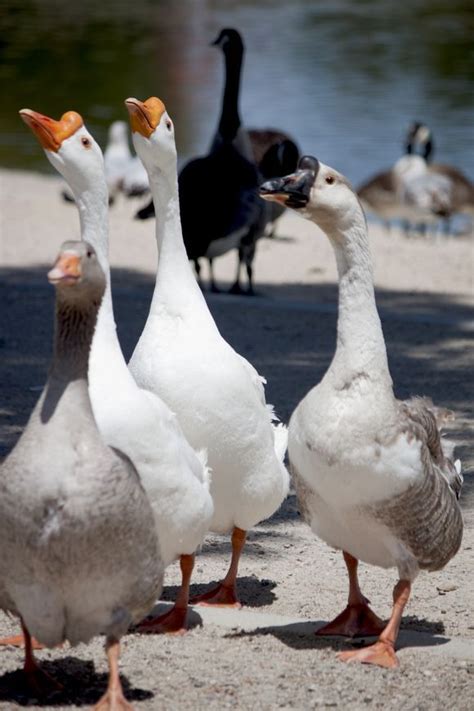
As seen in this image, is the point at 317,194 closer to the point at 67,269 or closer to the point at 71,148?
the point at 71,148

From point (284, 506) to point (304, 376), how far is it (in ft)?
6.62

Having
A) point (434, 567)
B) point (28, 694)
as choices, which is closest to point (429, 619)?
point (434, 567)

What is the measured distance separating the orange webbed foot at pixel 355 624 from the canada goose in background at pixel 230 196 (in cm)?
563

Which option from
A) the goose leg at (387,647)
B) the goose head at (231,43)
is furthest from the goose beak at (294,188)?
the goose head at (231,43)

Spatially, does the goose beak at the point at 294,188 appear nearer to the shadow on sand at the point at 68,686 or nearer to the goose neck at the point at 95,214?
the goose neck at the point at 95,214

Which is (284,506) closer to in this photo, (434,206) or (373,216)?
(434,206)

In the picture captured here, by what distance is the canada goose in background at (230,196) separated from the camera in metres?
9.98

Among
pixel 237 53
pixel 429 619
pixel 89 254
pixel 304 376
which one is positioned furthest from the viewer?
pixel 237 53

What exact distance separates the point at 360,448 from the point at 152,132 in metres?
1.42

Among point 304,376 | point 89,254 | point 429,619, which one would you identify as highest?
point 89,254

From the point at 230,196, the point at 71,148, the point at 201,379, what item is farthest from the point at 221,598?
the point at 230,196

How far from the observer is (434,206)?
16266 mm

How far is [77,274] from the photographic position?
141 inches

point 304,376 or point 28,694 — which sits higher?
point 28,694
